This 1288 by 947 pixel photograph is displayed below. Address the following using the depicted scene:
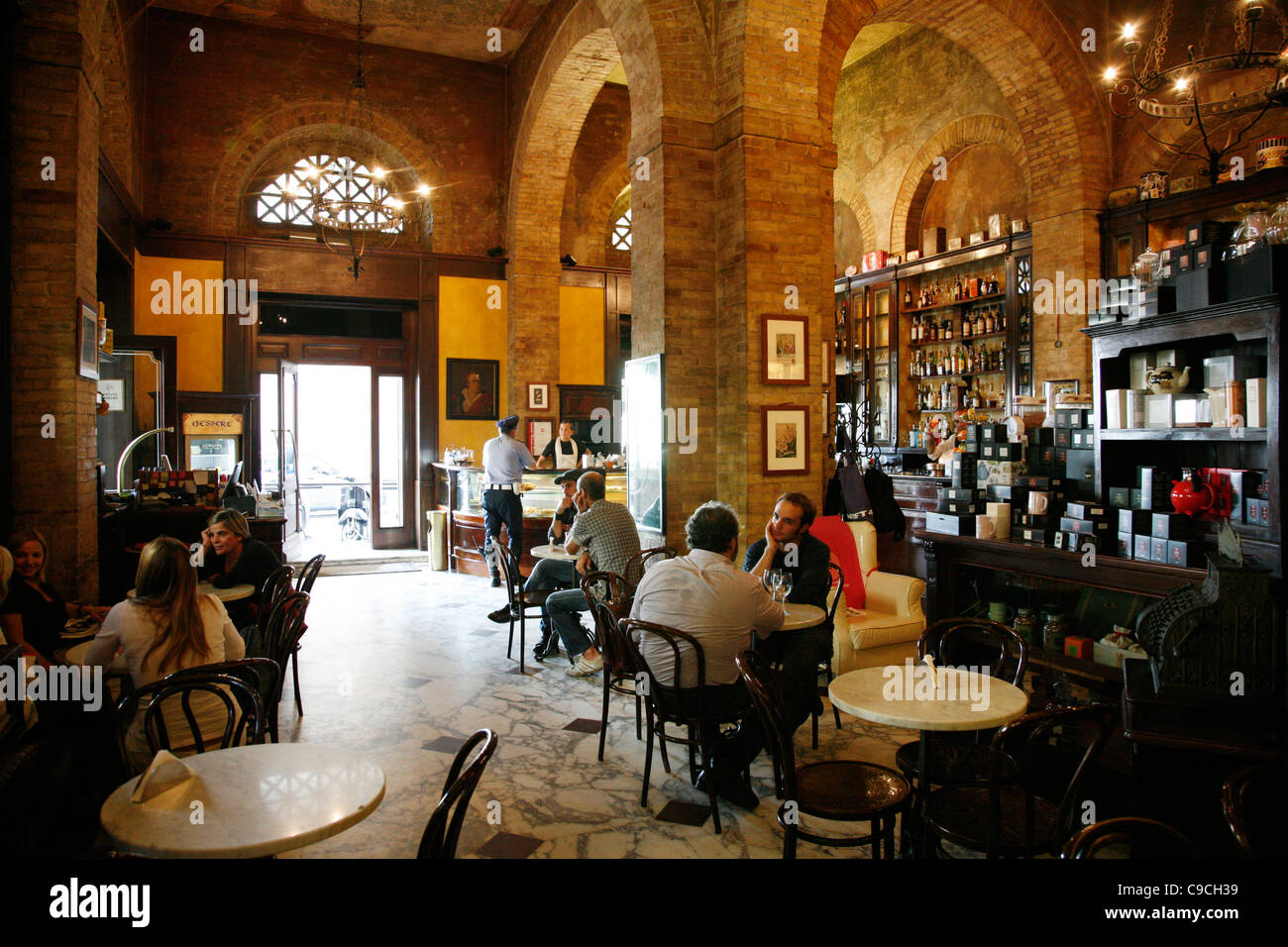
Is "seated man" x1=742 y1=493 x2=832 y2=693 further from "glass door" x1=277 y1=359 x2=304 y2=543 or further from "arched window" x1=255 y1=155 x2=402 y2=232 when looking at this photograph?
"arched window" x1=255 y1=155 x2=402 y2=232

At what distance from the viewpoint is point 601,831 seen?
11.0ft

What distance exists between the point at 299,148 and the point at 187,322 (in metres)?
3.02

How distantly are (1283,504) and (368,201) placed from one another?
11.4 meters

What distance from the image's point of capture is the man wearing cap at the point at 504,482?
8.63m

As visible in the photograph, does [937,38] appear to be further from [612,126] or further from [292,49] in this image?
[292,49]

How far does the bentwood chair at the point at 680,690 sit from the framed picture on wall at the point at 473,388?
29.7 feet

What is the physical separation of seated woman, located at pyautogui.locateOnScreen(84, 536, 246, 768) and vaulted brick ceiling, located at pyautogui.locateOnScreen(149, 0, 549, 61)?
9.77 m

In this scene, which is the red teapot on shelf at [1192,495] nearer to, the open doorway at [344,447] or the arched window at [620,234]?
the open doorway at [344,447]

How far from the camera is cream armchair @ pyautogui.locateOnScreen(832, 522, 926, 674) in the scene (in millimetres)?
5004

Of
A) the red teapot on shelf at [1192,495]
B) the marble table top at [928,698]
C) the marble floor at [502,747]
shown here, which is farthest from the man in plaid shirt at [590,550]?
the red teapot on shelf at [1192,495]

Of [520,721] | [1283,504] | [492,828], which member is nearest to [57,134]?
[520,721]

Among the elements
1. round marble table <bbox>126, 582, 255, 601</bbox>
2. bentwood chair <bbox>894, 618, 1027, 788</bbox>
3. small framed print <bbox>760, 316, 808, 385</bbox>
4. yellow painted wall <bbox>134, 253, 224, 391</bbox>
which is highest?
yellow painted wall <bbox>134, 253, 224, 391</bbox>

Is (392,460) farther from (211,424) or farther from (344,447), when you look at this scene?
(211,424)

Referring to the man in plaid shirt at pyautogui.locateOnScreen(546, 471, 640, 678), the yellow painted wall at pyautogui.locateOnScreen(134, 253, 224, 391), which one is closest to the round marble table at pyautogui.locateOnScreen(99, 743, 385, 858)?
the man in plaid shirt at pyautogui.locateOnScreen(546, 471, 640, 678)
